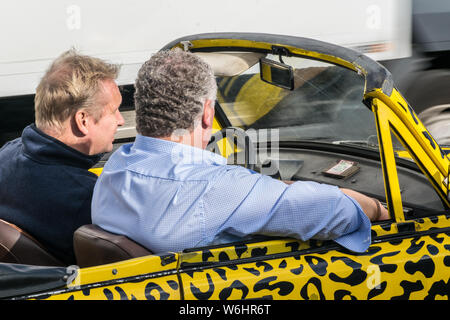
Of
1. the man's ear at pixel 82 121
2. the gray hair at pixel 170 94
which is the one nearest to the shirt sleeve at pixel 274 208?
the gray hair at pixel 170 94

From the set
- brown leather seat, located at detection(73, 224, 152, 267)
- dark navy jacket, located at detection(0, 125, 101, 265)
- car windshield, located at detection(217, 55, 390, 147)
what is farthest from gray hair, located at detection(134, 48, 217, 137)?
car windshield, located at detection(217, 55, 390, 147)

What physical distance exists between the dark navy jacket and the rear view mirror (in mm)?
933

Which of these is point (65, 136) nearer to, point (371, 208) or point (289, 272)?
point (289, 272)

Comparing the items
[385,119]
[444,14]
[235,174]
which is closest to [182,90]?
[235,174]

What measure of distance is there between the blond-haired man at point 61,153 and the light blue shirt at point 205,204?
380 millimetres

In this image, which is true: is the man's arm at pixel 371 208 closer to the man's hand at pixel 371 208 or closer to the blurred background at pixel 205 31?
the man's hand at pixel 371 208

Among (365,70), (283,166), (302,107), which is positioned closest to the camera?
(365,70)

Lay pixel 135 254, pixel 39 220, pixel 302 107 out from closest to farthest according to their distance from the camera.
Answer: pixel 135 254 → pixel 39 220 → pixel 302 107

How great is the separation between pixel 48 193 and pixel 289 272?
1032 mm

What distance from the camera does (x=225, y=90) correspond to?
378cm

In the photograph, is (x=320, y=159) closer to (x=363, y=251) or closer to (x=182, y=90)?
(x=363, y=251)

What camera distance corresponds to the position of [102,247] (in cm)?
214

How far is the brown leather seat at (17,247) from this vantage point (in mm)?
2371

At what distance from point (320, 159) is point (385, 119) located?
53.7 inches
